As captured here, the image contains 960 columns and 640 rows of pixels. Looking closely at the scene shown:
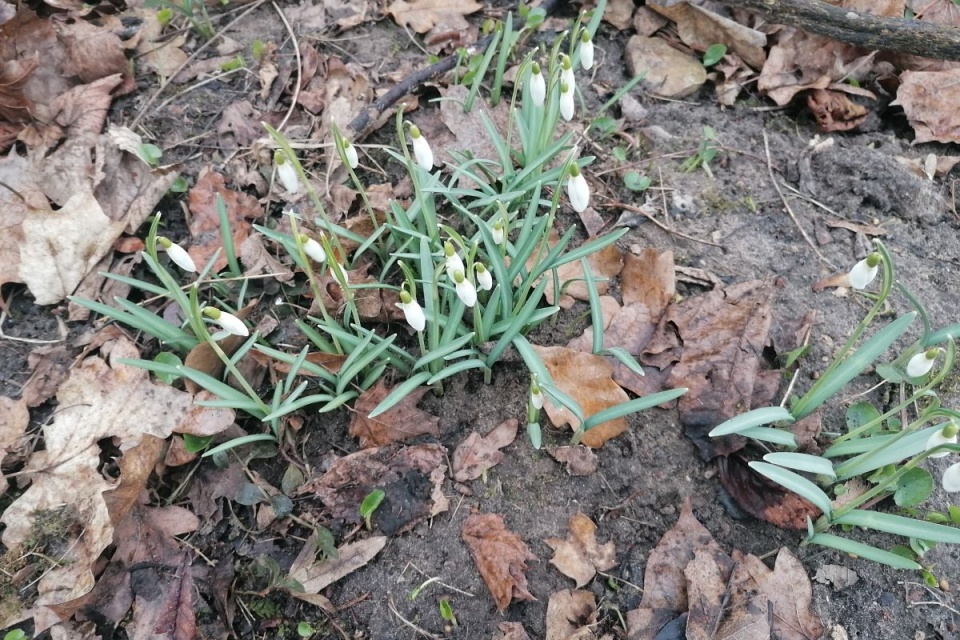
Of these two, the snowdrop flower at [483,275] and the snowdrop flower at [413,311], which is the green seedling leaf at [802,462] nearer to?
the snowdrop flower at [483,275]

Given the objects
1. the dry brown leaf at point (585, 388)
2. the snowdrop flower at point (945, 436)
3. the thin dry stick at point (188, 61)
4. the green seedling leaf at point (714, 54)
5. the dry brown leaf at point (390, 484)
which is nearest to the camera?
the snowdrop flower at point (945, 436)

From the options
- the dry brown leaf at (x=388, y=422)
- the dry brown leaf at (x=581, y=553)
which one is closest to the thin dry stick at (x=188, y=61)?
the dry brown leaf at (x=388, y=422)

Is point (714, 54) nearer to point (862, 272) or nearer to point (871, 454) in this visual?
point (862, 272)

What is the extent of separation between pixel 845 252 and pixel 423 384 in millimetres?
1869

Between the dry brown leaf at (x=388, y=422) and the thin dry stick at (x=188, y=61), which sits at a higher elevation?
the thin dry stick at (x=188, y=61)

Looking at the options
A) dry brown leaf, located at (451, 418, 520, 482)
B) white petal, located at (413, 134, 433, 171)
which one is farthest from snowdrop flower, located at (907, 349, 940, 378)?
white petal, located at (413, 134, 433, 171)

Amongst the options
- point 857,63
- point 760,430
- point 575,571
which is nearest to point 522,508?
point 575,571

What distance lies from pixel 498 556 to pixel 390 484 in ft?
1.40

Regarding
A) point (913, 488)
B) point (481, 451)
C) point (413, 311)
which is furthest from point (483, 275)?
point (913, 488)

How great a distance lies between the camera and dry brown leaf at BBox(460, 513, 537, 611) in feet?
6.38

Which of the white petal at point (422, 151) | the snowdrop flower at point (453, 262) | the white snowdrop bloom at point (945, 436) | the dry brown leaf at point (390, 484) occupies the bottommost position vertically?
the dry brown leaf at point (390, 484)

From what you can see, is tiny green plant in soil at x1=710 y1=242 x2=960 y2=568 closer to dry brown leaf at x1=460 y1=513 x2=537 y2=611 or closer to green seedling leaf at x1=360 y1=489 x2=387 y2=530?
dry brown leaf at x1=460 y1=513 x2=537 y2=611

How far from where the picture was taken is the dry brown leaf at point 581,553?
199 centimetres

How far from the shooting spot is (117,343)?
94.2 inches
